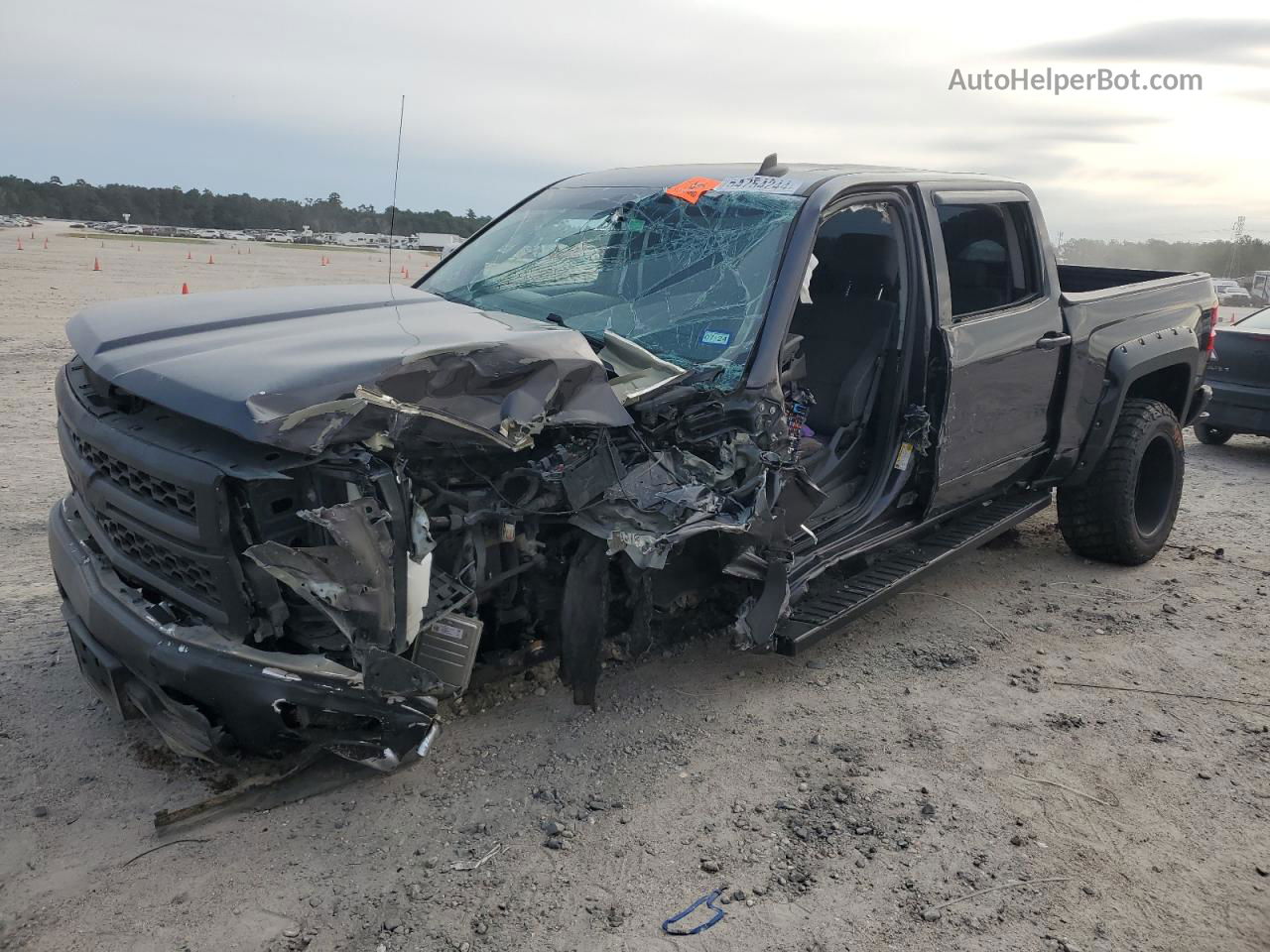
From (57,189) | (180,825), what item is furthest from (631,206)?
(57,189)

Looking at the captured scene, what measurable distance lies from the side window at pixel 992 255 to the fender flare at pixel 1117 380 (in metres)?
0.73

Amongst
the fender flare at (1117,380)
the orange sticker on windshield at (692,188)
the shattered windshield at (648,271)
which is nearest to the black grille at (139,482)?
the shattered windshield at (648,271)

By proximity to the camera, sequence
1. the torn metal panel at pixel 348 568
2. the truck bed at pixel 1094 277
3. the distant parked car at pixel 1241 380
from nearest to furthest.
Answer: the torn metal panel at pixel 348 568 < the truck bed at pixel 1094 277 < the distant parked car at pixel 1241 380

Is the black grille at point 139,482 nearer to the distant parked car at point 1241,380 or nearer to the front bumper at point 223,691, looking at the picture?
the front bumper at point 223,691

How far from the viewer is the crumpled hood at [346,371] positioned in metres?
2.60

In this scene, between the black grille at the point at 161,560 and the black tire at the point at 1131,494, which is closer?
the black grille at the point at 161,560

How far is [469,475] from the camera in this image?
300 cm

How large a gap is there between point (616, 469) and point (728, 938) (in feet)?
4.54

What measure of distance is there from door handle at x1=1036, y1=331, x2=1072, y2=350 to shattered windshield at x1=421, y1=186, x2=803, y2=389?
158 centimetres

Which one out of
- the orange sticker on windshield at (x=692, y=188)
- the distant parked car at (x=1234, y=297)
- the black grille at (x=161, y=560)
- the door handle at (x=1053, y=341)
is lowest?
the black grille at (x=161, y=560)

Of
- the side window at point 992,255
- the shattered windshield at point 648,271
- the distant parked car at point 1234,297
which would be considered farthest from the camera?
the distant parked car at point 1234,297

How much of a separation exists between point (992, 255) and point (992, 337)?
72 centimetres

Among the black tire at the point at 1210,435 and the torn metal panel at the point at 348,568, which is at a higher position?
the torn metal panel at the point at 348,568

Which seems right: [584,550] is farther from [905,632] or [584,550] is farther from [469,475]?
[905,632]
